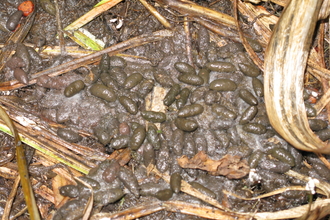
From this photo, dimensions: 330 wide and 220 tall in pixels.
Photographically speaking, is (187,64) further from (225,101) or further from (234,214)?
(234,214)

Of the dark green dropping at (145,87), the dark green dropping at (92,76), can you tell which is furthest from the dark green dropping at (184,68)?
the dark green dropping at (92,76)

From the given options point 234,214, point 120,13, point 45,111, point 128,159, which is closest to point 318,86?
point 234,214

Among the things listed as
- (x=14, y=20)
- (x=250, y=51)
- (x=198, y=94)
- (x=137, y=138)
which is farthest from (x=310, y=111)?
(x=14, y=20)

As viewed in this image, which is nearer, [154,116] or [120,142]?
[120,142]

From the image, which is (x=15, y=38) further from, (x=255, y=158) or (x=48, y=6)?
(x=255, y=158)

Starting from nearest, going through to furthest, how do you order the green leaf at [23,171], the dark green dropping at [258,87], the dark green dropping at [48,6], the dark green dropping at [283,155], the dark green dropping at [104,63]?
1. the green leaf at [23,171]
2. the dark green dropping at [283,155]
3. the dark green dropping at [258,87]
4. the dark green dropping at [104,63]
5. the dark green dropping at [48,6]

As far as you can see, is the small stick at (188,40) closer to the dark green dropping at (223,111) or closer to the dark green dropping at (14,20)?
the dark green dropping at (223,111)

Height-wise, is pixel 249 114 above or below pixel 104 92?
below
